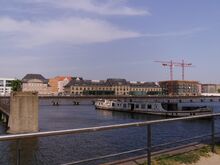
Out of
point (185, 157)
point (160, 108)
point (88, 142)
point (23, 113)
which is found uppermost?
point (88, 142)

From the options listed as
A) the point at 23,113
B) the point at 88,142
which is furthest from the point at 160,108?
the point at 88,142

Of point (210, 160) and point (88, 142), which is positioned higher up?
point (88, 142)

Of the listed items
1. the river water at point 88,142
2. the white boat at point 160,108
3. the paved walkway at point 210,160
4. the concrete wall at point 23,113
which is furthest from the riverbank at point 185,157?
the white boat at point 160,108

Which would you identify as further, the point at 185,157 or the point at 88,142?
the point at 88,142

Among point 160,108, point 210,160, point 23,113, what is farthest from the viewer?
point 160,108

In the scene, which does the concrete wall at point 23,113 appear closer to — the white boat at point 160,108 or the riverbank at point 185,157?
the riverbank at point 185,157

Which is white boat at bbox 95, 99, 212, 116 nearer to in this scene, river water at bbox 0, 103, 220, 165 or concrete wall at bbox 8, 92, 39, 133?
concrete wall at bbox 8, 92, 39, 133

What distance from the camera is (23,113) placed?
51.3 m

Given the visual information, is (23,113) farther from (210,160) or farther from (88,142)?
(210,160)

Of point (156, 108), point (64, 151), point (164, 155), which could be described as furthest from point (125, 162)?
point (156, 108)

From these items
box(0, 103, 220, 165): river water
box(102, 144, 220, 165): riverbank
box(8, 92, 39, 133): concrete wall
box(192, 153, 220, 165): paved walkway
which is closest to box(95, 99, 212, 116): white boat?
box(8, 92, 39, 133): concrete wall

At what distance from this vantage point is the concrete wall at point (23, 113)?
50.7 meters

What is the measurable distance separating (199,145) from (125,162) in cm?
410

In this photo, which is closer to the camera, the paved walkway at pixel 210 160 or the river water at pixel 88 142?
the river water at pixel 88 142
